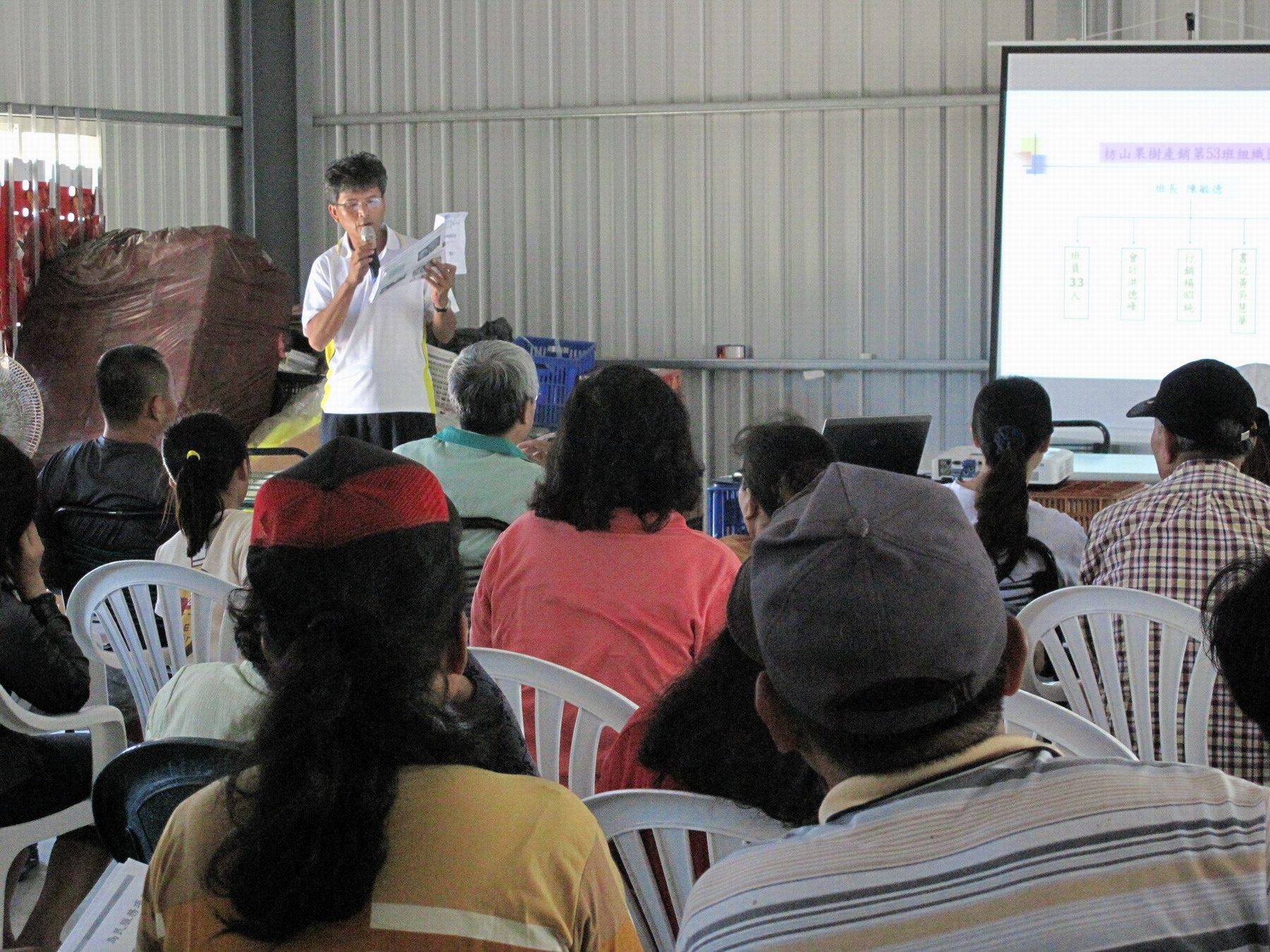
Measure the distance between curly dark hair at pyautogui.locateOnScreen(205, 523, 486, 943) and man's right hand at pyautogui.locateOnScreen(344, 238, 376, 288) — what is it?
3.23 metres

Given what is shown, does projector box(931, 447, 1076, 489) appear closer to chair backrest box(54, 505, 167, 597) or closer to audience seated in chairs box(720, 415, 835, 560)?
audience seated in chairs box(720, 415, 835, 560)

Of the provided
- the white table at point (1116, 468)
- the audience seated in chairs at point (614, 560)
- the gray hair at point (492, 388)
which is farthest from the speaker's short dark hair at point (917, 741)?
the white table at point (1116, 468)

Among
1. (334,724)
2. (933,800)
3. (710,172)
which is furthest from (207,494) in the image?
(710,172)

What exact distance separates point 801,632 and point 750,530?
1.52 m

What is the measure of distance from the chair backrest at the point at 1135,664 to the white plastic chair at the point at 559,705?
874 millimetres

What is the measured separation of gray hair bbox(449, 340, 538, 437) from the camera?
296cm

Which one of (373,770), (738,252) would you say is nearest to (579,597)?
(373,770)

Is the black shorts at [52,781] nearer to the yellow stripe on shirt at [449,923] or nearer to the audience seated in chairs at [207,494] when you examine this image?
the audience seated in chairs at [207,494]

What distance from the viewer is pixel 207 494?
2.83 meters

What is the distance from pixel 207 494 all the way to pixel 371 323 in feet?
5.43

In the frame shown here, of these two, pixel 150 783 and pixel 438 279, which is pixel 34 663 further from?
pixel 438 279

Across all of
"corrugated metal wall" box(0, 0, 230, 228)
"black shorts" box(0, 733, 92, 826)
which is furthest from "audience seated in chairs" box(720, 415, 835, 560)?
"corrugated metal wall" box(0, 0, 230, 228)

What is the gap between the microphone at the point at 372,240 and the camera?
4.28m

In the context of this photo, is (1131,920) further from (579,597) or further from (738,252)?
(738,252)
